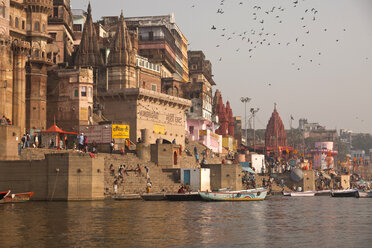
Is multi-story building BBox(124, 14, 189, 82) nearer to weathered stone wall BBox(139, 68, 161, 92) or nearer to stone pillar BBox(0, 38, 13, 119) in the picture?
weathered stone wall BBox(139, 68, 161, 92)

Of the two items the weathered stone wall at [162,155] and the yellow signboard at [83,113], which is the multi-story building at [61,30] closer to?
the yellow signboard at [83,113]

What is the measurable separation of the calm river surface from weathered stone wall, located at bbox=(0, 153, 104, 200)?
4.57 feet

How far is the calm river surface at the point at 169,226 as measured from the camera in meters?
27.8

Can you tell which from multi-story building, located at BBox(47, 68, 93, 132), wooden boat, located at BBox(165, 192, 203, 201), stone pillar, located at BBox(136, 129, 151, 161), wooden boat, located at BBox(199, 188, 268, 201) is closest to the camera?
wooden boat, located at BBox(165, 192, 203, 201)

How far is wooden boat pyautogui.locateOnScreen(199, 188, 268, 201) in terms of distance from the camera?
5519 centimetres

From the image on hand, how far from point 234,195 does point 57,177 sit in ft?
58.9

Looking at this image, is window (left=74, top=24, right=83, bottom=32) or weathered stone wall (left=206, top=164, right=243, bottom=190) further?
window (left=74, top=24, right=83, bottom=32)

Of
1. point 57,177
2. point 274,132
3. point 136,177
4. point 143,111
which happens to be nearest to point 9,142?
point 57,177

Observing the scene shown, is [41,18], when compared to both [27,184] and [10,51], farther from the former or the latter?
[27,184]

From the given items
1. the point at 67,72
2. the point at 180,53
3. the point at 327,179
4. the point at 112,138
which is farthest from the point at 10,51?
the point at 327,179

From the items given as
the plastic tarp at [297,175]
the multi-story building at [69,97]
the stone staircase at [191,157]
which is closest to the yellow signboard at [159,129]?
the stone staircase at [191,157]

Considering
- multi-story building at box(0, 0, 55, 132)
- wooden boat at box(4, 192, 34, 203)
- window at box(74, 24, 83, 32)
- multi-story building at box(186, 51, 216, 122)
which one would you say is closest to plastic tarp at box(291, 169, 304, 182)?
multi-story building at box(186, 51, 216, 122)

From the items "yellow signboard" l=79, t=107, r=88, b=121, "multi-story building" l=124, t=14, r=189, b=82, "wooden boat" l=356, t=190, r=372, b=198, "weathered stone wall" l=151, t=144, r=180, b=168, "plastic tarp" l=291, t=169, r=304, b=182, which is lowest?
"wooden boat" l=356, t=190, r=372, b=198

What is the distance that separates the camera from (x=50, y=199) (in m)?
45.3
